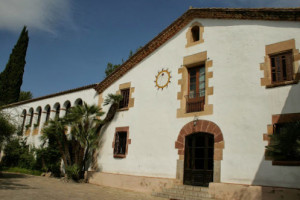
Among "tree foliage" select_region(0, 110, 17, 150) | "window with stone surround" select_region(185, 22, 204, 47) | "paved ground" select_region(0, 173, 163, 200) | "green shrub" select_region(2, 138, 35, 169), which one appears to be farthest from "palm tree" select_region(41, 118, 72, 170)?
"window with stone surround" select_region(185, 22, 204, 47)

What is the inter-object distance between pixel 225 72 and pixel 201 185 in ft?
15.0

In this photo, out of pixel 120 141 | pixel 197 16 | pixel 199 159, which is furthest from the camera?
pixel 120 141

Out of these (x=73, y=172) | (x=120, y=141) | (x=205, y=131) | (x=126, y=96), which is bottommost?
(x=73, y=172)

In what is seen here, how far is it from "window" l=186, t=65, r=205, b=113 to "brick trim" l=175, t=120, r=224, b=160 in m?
0.71

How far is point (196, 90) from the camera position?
1147 cm

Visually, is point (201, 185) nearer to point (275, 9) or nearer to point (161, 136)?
point (161, 136)

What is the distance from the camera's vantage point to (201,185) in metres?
10.4

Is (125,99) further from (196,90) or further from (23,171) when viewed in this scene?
(23,171)

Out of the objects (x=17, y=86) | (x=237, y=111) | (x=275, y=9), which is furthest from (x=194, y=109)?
(x=17, y=86)

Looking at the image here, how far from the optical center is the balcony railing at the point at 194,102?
1103cm

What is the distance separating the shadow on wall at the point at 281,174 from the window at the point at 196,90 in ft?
9.51

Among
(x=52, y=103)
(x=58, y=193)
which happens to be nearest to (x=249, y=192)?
(x=58, y=193)

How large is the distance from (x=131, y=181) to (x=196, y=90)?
511 centimetres

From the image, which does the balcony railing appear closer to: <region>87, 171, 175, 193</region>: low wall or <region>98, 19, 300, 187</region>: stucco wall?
<region>98, 19, 300, 187</region>: stucco wall
